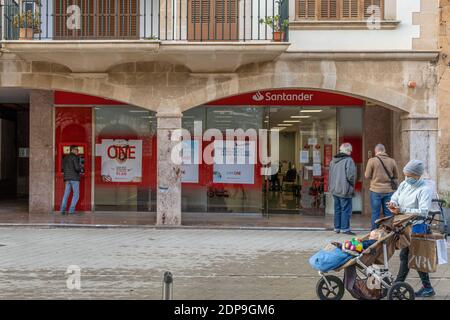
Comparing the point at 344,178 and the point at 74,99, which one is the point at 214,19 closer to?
the point at 344,178

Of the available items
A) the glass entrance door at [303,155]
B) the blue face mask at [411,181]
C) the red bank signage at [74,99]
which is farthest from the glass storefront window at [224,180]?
the blue face mask at [411,181]

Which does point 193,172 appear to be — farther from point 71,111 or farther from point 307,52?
point 307,52

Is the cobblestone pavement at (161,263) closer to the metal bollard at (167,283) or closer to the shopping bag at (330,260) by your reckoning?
the shopping bag at (330,260)

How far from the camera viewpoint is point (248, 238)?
13.4 meters

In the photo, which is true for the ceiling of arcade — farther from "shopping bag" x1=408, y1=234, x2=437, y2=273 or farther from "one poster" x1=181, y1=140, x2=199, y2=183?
"shopping bag" x1=408, y1=234, x2=437, y2=273

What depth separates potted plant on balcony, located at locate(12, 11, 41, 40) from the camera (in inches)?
555

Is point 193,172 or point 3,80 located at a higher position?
point 3,80

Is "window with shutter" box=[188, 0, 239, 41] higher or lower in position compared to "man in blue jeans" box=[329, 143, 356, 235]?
higher

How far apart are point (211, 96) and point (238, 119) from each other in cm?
294

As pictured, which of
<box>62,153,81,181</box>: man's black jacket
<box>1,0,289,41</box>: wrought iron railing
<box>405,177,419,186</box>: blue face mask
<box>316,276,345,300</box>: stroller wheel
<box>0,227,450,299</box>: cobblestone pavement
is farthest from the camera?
<box>62,153,81,181</box>: man's black jacket

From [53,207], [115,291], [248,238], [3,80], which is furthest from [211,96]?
[115,291]

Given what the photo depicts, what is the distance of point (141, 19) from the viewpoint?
15.3 m

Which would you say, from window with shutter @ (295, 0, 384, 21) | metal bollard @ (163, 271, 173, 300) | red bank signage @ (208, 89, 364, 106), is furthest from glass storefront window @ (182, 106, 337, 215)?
metal bollard @ (163, 271, 173, 300)

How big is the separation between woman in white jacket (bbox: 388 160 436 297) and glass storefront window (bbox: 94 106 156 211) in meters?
10.8
